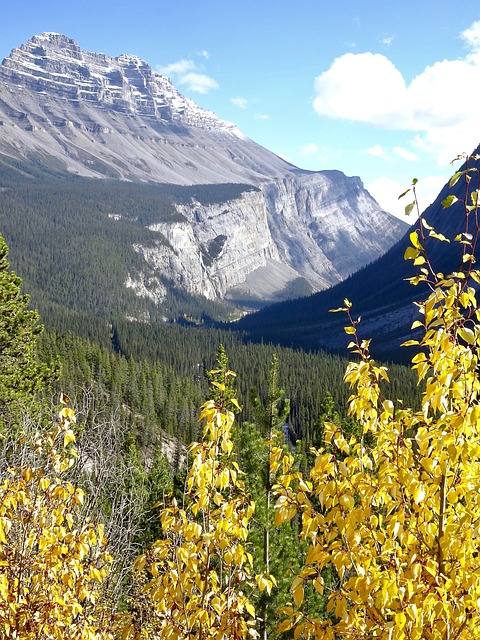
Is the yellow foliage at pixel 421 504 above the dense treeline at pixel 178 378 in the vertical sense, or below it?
above

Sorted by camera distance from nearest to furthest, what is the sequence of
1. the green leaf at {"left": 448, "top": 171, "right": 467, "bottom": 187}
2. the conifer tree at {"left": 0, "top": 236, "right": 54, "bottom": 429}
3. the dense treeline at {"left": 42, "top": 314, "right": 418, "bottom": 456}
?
the green leaf at {"left": 448, "top": 171, "right": 467, "bottom": 187} < the conifer tree at {"left": 0, "top": 236, "right": 54, "bottom": 429} < the dense treeline at {"left": 42, "top": 314, "right": 418, "bottom": 456}

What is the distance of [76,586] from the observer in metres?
6.28

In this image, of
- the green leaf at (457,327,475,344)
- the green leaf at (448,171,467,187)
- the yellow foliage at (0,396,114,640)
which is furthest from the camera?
the yellow foliage at (0,396,114,640)

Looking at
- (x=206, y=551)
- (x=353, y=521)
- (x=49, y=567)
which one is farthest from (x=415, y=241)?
(x=49, y=567)

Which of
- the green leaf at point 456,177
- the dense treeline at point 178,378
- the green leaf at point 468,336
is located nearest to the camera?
the green leaf at point 468,336

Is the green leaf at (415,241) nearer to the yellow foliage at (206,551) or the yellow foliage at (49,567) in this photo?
the yellow foliage at (206,551)

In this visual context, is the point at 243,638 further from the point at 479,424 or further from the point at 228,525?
the point at 479,424

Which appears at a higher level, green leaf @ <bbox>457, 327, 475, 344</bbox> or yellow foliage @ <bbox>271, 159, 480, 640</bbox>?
green leaf @ <bbox>457, 327, 475, 344</bbox>

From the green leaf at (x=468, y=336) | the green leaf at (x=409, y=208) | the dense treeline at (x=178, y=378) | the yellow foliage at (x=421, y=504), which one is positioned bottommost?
the dense treeline at (x=178, y=378)

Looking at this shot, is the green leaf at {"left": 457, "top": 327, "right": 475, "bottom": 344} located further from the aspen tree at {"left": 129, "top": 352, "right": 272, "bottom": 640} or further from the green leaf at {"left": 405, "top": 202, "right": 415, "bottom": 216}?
the aspen tree at {"left": 129, "top": 352, "right": 272, "bottom": 640}

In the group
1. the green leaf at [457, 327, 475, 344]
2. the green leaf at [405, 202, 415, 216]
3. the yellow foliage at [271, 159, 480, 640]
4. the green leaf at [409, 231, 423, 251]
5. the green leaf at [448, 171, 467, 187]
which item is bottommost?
the yellow foliage at [271, 159, 480, 640]

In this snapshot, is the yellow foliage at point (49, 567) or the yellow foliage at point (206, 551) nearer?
the yellow foliage at point (206, 551)

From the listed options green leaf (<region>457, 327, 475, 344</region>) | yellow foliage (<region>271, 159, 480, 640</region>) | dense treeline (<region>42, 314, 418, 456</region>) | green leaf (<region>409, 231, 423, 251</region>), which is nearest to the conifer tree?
yellow foliage (<region>271, 159, 480, 640</region>)

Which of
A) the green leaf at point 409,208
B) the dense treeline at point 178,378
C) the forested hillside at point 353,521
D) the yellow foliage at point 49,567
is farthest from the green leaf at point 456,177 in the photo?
the dense treeline at point 178,378
